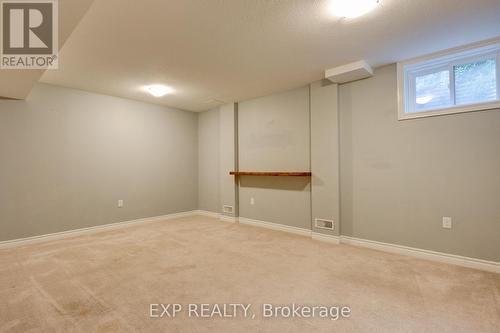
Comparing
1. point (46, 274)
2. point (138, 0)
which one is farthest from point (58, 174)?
point (138, 0)

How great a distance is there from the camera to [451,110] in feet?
9.36

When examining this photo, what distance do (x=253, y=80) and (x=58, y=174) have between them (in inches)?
134

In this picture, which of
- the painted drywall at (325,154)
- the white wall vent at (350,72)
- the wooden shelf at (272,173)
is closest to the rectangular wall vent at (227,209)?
the wooden shelf at (272,173)

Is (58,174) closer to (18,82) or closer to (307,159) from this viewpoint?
(18,82)

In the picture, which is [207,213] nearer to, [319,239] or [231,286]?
[319,239]

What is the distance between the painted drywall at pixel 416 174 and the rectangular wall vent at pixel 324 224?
0.58ft

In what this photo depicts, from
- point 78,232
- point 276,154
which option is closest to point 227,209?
point 276,154

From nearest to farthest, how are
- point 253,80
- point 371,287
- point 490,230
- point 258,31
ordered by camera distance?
point 371,287 < point 258,31 < point 490,230 < point 253,80

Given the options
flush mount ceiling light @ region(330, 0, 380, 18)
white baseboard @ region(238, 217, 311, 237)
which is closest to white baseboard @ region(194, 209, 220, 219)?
white baseboard @ region(238, 217, 311, 237)

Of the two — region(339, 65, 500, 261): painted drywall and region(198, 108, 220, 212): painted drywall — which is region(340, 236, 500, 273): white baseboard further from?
region(198, 108, 220, 212): painted drywall

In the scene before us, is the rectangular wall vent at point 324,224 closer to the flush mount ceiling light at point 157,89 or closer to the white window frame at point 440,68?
the white window frame at point 440,68

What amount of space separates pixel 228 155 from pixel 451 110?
368 centimetres

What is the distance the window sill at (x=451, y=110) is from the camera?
264 cm

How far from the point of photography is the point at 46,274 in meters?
2.58
